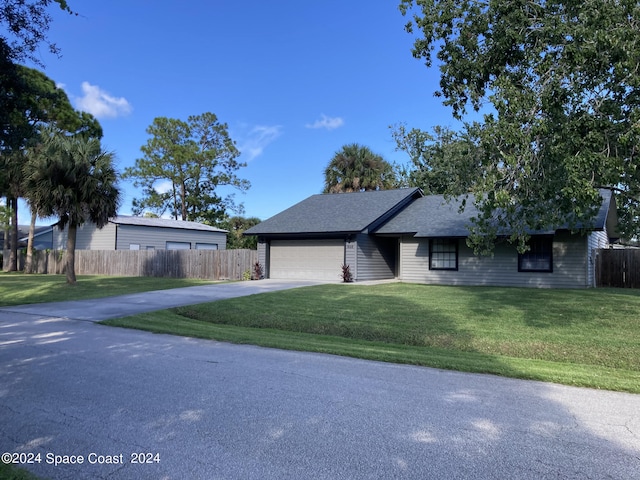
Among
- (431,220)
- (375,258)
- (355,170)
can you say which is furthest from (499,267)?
(355,170)

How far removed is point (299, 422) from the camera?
4203 mm

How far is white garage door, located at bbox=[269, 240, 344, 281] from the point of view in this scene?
22297mm

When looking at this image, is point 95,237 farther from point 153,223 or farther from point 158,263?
point 158,263

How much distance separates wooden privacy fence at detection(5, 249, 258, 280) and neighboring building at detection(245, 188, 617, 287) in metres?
1.78

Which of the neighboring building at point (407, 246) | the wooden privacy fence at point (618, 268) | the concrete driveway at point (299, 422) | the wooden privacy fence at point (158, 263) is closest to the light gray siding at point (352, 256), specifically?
the neighboring building at point (407, 246)

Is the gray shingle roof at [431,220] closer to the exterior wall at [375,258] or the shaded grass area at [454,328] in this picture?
the exterior wall at [375,258]

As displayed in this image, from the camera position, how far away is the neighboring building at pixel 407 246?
18.0 meters

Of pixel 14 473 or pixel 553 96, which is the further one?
Result: pixel 553 96

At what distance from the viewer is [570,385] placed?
563cm

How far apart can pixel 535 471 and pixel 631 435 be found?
1377 mm

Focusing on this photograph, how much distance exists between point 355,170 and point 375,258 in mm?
11512

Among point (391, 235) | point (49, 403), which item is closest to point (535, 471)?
point (49, 403)

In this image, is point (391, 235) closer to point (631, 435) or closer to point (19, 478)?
point (631, 435)

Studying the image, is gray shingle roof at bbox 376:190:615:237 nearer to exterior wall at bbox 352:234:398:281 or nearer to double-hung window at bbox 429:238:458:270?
double-hung window at bbox 429:238:458:270
